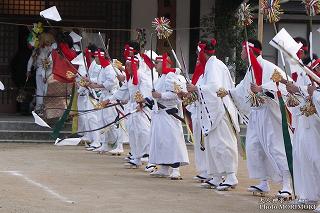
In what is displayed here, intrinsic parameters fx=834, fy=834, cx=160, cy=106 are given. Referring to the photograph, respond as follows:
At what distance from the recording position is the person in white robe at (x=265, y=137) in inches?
388

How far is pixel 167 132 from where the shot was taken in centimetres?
1212

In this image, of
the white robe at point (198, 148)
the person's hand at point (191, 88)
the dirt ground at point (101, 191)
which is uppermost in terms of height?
the person's hand at point (191, 88)

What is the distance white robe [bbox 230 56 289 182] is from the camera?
9.90 m

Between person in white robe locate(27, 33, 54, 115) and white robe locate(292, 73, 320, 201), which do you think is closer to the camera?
white robe locate(292, 73, 320, 201)

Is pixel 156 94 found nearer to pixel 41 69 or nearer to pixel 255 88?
pixel 255 88

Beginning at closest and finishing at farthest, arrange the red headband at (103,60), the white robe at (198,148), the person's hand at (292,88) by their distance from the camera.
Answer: the person's hand at (292,88), the white robe at (198,148), the red headband at (103,60)

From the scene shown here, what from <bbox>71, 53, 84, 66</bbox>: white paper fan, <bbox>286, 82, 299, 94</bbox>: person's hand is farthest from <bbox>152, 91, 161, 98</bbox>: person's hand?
<bbox>71, 53, 84, 66</bbox>: white paper fan

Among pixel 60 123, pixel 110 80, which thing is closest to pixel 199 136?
pixel 110 80

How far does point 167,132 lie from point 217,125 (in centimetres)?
146

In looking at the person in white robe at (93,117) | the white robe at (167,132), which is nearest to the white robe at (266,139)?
the white robe at (167,132)

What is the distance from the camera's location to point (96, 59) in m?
15.8

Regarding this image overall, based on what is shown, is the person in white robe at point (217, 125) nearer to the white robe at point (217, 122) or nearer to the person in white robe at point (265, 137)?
the white robe at point (217, 122)

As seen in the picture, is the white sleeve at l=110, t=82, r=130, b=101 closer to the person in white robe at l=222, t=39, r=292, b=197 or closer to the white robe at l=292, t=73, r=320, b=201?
the person in white robe at l=222, t=39, r=292, b=197

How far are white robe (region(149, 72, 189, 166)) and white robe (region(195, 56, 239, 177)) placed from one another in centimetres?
97
